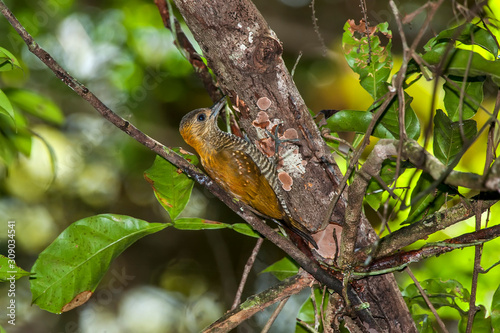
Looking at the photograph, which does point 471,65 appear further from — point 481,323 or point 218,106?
point 218,106

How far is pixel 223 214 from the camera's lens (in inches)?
154

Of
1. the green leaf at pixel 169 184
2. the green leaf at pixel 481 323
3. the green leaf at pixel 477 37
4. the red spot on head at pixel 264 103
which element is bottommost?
the green leaf at pixel 481 323

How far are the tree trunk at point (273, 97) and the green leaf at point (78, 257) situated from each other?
1.89 feet

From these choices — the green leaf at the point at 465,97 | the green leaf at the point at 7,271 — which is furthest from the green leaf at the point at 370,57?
the green leaf at the point at 7,271

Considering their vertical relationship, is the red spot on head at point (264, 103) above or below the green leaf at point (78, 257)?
above

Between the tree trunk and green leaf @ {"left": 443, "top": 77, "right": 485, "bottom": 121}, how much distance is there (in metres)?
0.46

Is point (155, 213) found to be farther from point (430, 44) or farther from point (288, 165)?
point (430, 44)

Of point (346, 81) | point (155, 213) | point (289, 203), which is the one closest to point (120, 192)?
point (155, 213)

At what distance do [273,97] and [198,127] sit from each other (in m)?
1.10

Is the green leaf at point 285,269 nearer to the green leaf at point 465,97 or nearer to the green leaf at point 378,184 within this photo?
the green leaf at point 378,184

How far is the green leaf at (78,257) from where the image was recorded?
172cm

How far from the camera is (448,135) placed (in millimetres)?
1671

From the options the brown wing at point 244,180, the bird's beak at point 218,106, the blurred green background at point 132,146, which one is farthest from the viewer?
the blurred green background at point 132,146

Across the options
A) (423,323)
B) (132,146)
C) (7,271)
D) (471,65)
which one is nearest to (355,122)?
(471,65)
